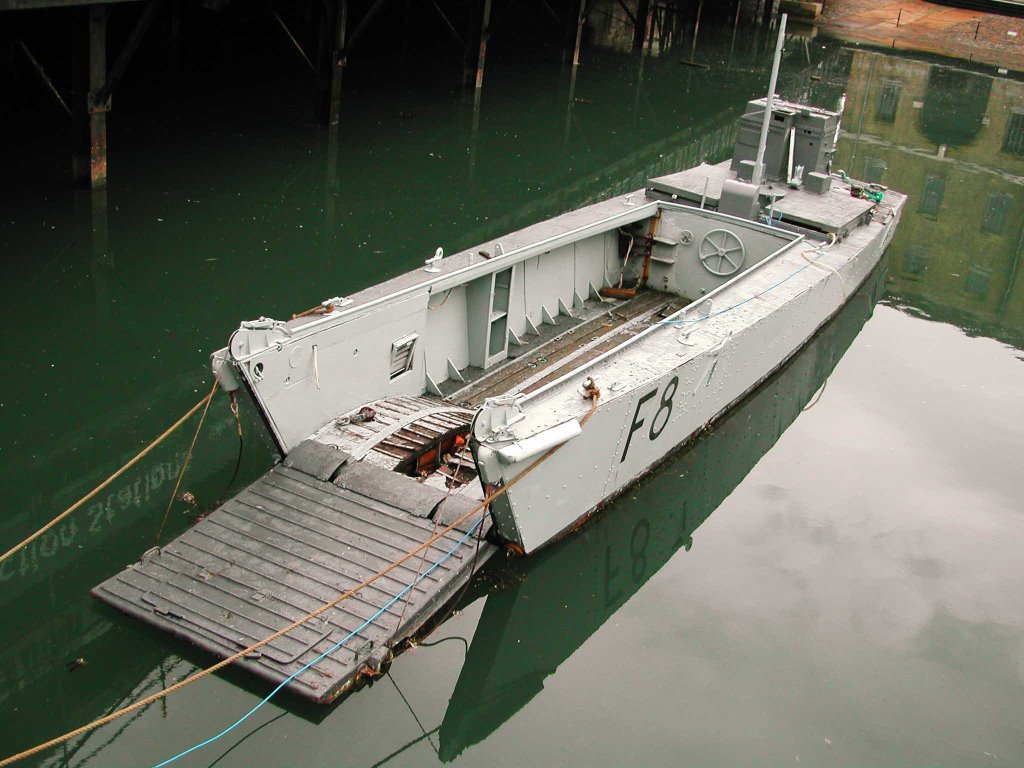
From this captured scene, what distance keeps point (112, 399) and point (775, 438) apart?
19.8ft

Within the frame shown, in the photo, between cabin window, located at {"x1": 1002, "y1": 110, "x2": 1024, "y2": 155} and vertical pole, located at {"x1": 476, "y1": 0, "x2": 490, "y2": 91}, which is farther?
cabin window, located at {"x1": 1002, "y1": 110, "x2": 1024, "y2": 155}

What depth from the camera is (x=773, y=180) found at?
44.5ft

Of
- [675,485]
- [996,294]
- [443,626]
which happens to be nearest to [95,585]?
[443,626]

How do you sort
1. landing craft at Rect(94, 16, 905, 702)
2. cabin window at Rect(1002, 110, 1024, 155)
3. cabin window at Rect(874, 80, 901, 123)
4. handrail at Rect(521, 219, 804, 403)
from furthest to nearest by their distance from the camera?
cabin window at Rect(874, 80, 901, 123) → cabin window at Rect(1002, 110, 1024, 155) → handrail at Rect(521, 219, 804, 403) → landing craft at Rect(94, 16, 905, 702)

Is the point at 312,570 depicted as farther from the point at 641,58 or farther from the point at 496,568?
the point at 641,58

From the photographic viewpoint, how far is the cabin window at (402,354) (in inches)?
349

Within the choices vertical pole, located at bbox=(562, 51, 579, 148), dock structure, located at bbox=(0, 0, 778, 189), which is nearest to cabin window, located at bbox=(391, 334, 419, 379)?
dock structure, located at bbox=(0, 0, 778, 189)

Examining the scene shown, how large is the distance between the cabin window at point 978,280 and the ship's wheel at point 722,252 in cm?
528

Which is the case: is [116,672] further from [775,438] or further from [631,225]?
[631,225]

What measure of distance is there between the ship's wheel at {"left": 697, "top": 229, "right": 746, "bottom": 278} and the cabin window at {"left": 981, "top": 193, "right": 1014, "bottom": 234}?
8.44 metres

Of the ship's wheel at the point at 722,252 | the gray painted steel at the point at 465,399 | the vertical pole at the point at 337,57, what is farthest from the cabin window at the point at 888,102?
the ship's wheel at the point at 722,252

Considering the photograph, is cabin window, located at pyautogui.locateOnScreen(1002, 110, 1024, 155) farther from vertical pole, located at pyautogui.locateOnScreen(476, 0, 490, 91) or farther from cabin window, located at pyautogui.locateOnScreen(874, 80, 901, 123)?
vertical pole, located at pyautogui.locateOnScreen(476, 0, 490, 91)

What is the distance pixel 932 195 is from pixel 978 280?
4.14 m

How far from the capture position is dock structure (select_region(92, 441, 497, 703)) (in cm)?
661
